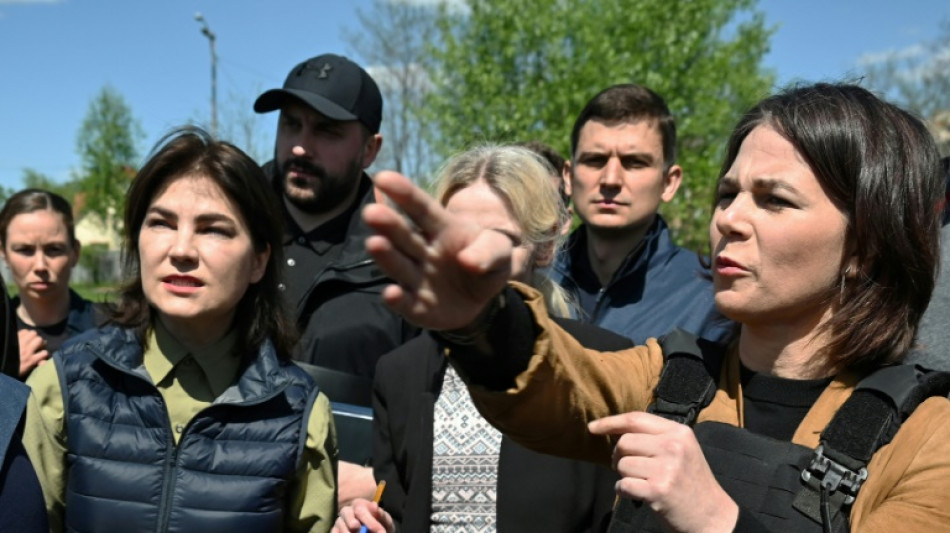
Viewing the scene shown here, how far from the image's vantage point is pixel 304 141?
4289 millimetres

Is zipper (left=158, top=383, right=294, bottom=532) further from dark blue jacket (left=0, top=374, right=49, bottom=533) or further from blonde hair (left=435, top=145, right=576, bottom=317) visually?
blonde hair (left=435, top=145, right=576, bottom=317)

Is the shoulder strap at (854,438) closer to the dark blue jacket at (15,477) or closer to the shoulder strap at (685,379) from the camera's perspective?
the shoulder strap at (685,379)

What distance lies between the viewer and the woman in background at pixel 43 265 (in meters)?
4.91

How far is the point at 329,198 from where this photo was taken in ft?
13.9

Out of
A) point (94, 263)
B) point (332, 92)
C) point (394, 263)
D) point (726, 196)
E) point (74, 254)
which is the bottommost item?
point (94, 263)

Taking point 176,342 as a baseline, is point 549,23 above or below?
above

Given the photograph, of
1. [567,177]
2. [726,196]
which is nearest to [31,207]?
[567,177]

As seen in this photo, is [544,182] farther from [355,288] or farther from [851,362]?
[851,362]

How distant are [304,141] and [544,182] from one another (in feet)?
5.20

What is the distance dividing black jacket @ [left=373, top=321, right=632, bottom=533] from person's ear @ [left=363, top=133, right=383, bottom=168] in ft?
6.07

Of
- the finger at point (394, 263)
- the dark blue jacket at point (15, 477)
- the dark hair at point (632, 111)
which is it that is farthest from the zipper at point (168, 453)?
the dark hair at point (632, 111)

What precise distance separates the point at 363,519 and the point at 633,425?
39.0 inches

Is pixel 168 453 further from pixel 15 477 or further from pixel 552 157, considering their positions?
pixel 552 157

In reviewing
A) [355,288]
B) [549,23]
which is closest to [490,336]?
[355,288]
